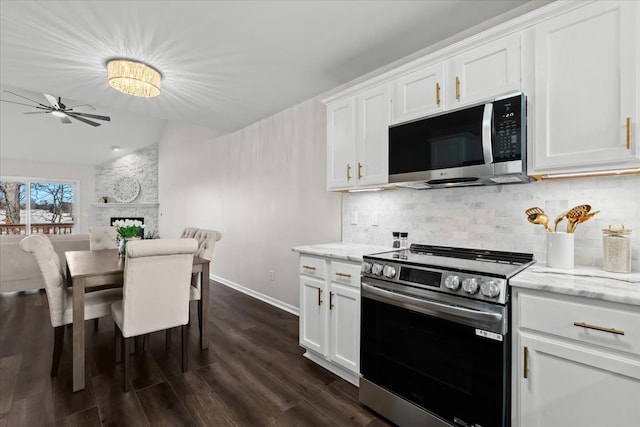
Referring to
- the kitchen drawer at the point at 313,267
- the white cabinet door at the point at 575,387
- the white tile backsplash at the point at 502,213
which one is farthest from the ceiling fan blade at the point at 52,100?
the white cabinet door at the point at 575,387

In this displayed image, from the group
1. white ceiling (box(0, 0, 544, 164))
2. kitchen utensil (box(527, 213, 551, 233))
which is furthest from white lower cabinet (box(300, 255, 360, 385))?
white ceiling (box(0, 0, 544, 164))

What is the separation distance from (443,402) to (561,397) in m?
0.52

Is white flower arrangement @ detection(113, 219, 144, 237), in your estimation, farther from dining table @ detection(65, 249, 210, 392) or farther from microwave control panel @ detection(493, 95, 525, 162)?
microwave control panel @ detection(493, 95, 525, 162)

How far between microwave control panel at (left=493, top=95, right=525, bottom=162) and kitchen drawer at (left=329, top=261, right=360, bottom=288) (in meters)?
1.11

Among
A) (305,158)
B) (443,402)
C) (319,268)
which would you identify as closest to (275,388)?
(319,268)

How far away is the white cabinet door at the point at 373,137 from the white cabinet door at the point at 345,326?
34.6 inches

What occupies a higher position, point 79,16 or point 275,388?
point 79,16

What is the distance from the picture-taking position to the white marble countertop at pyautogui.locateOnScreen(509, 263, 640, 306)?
1.14 meters

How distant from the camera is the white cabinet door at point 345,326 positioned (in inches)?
82.2

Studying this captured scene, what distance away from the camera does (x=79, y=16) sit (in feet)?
6.75

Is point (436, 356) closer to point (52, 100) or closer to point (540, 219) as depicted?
point (540, 219)

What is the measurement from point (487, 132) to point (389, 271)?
0.97 meters

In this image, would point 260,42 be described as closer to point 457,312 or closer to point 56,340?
point 457,312

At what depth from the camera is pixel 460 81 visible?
1.87 meters
